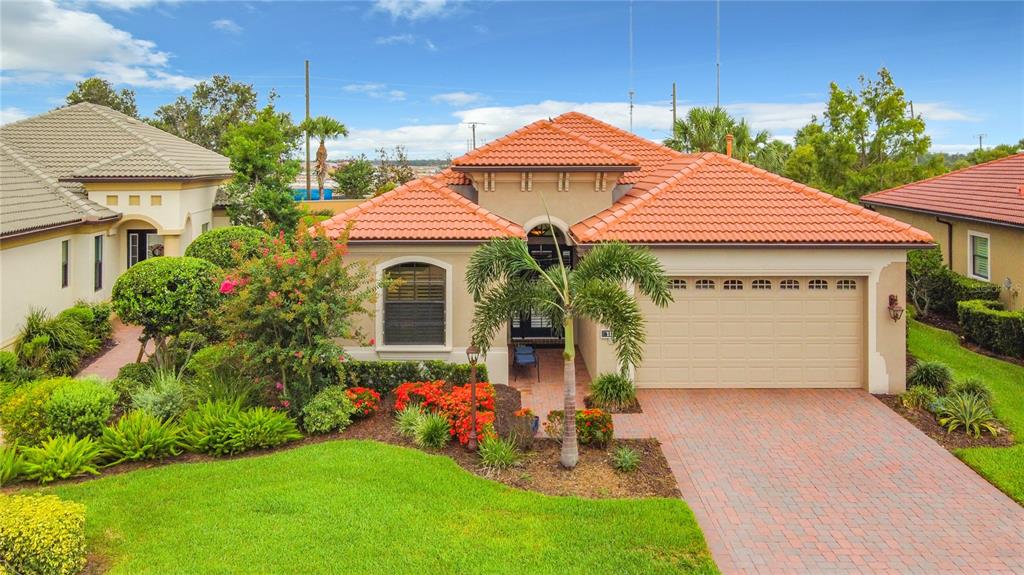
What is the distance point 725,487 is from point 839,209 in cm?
800

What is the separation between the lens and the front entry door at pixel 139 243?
24.6 metres

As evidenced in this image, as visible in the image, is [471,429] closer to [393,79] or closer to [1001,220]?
[1001,220]

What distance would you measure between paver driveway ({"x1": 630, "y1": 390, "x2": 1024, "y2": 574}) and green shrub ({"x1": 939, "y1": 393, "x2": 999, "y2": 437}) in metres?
0.67

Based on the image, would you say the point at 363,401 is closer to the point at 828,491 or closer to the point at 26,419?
the point at 26,419

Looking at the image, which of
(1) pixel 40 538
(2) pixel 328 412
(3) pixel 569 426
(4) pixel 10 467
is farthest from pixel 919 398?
(4) pixel 10 467

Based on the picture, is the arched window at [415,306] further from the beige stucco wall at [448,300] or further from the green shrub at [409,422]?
the green shrub at [409,422]

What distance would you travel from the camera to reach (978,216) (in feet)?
63.4

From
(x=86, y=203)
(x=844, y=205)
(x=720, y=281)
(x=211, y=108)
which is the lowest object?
(x=720, y=281)

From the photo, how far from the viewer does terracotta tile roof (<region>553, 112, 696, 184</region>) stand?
64.0 ft

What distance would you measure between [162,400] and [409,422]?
4175 millimetres

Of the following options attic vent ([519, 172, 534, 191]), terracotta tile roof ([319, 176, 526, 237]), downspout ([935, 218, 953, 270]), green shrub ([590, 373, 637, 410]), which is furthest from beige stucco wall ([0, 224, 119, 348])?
downspout ([935, 218, 953, 270])

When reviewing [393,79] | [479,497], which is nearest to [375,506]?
[479,497]

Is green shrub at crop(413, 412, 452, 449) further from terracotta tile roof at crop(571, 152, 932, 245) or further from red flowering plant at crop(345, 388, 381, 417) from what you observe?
terracotta tile roof at crop(571, 152, 932, 245)

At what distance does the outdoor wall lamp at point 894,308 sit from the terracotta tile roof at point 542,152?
606 cm
